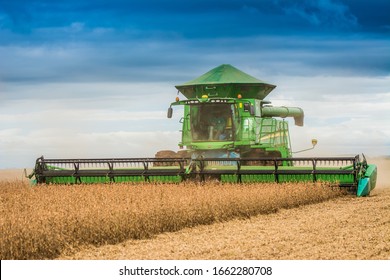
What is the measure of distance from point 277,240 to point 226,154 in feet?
21.0

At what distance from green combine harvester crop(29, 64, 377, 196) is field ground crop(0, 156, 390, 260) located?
6.30ft

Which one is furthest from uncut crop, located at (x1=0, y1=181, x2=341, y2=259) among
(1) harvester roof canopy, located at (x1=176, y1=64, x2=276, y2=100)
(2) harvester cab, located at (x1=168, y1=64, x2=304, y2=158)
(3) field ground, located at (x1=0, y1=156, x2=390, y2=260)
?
(1) harvester roof canopy, located at (x1=176, y1=64, x2=276, y2=100)

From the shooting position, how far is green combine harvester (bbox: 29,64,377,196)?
13.4 m

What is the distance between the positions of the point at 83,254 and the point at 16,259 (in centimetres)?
77

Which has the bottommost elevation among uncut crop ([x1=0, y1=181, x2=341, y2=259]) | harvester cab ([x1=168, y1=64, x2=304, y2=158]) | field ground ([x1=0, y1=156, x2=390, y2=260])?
field ground ([x1=0, y1=156, x2=390, y2=260])

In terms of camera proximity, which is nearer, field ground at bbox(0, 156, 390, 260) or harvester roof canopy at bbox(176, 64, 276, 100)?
field ground at bbox(0, 156, 390, 260)

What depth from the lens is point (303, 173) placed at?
44.0 ft

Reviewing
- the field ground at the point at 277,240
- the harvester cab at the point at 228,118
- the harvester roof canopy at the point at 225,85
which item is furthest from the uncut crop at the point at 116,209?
the harvester roof canopy at the point at 225,85

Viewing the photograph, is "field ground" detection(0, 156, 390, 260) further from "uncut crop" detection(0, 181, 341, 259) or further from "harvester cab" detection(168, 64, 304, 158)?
"harvester cab" detection(168, 64, 304, 158)

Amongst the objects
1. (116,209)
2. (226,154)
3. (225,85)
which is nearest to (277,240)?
(116,209)

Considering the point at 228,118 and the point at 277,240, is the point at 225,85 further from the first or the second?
the point at 277,240

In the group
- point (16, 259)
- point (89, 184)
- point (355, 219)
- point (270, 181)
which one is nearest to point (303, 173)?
point (270, 181)

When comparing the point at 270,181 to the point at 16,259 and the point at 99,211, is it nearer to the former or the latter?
the point at 99,211

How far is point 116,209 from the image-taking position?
933cm
